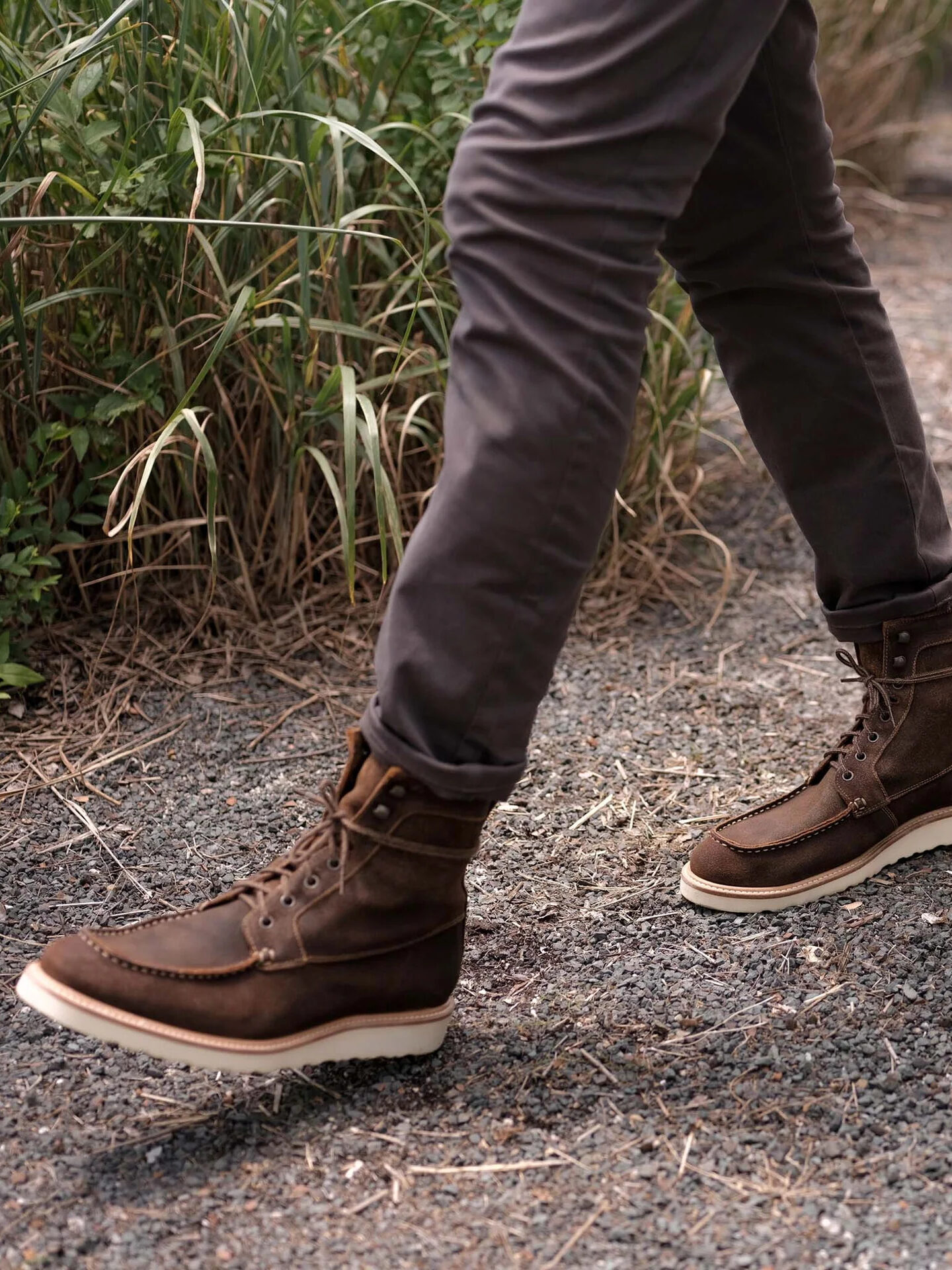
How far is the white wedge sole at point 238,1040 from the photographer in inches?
38.3

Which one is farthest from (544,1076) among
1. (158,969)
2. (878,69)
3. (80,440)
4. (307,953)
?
(878,69)

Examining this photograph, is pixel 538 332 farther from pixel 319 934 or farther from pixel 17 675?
pixel 17 675

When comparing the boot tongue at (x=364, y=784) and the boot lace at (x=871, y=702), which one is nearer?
the boot tongue at (x=364, y=784)

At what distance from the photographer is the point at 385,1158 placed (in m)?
1.00

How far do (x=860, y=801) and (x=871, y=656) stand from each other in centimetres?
14

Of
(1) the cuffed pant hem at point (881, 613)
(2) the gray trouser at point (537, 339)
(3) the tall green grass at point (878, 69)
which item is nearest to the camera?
(2) the gray trouser at point (537, 339)

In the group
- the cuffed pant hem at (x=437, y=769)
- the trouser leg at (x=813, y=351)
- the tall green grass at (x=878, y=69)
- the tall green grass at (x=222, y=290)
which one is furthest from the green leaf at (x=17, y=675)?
the tall green grass at (x=878, y=69)

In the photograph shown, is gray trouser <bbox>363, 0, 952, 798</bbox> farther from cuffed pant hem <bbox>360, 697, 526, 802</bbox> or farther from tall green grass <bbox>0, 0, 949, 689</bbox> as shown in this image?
tall green grass <bbox>0, 0, 949, 689</bbox>

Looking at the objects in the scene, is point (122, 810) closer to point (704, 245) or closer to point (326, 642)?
point (326, 642)

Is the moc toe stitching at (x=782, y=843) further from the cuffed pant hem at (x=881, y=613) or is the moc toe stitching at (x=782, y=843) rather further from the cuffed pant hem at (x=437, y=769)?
the cuffed pant hem at (x=437, y=769)

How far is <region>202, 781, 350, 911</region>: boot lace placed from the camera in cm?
103

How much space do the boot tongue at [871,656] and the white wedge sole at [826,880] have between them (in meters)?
0.17

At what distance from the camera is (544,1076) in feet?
3.57

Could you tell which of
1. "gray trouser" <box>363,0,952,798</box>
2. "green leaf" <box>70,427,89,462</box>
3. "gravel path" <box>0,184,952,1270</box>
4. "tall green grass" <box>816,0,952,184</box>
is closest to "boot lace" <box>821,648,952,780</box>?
"gravel path" <box>0,184,952,1270</box>
